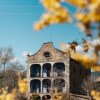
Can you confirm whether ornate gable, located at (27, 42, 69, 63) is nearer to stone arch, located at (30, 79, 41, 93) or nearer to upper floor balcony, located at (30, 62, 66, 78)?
upper floor balcony, located at (30, 62, 66, 78)

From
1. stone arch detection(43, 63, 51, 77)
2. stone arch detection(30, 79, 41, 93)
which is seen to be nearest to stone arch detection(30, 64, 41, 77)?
stone arch detection(30, 79, 41, 93)

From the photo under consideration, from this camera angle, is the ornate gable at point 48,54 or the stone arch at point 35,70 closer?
the ornate gable at point 48,54

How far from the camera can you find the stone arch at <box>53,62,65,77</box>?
60.0 m

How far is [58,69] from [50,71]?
1534mm

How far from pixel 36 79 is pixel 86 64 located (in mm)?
58921

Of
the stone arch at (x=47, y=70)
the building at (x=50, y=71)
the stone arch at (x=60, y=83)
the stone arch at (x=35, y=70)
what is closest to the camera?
the stone arch at (x=60, y=83)

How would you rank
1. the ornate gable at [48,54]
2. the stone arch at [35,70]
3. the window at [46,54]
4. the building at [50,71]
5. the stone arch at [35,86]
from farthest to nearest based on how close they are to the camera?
the stone arch at [35,70], the stone arch at [35,86], the window at [46,54], the ornate gable at [48,54], the building at [50,71]

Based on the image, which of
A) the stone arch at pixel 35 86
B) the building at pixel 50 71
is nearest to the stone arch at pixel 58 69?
the building at pixel 50 71

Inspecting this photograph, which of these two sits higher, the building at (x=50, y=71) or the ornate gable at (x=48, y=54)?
the ornate gable at (x=48, y=54)

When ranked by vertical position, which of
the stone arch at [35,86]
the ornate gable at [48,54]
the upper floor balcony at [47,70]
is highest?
the ornate gable at [48,54]

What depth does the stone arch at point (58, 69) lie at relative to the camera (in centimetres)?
5997

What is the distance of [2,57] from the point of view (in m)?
77.9

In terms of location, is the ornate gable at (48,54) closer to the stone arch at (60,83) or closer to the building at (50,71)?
the building at (50,71)

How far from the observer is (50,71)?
61.0m
